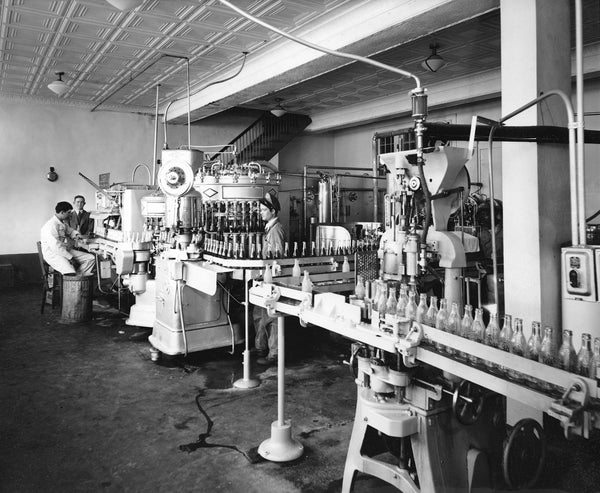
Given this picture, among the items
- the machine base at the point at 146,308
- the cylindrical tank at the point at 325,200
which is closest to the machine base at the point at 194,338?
the machine base at the point at 146,308

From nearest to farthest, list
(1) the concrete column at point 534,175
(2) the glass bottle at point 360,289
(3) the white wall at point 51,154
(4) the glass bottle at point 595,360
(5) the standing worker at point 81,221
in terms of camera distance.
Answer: (4) the glass bottle at point 595,360 < (2) the glass bottle at point 360,289 < (1) the concrete column at point 534,175 < (5) the standing worker at point 81,221 < (3) the white wall at point 51,154

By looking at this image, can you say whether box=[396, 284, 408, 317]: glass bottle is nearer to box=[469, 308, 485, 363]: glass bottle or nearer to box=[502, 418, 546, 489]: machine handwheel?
box=[469, 308, 485, 363]: glass bottle

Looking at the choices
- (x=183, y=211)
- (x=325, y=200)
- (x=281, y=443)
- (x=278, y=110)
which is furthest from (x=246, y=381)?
(x=278, y=110)

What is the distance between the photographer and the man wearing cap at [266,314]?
4.75 m

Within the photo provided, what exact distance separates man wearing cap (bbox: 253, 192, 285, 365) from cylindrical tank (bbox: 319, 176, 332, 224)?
15.3ft

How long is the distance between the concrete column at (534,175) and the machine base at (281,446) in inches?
63.2

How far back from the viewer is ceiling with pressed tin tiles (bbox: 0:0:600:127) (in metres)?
5.70

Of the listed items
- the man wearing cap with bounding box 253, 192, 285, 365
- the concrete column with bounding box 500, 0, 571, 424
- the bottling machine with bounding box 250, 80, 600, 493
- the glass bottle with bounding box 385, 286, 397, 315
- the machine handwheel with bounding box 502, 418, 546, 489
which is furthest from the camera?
the man wearing cap with bounding box 253, 192, 285, 365

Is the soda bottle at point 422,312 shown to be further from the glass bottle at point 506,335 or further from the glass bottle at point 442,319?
the glass bottle at point 506,335

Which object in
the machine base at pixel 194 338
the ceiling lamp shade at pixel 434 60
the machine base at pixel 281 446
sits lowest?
the machine base at pixel 281 446

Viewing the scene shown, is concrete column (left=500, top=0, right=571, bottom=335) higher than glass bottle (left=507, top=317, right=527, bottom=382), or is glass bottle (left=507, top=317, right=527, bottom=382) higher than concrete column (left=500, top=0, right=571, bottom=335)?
concrete column (left=500, top=0, right=571, bottom=335)

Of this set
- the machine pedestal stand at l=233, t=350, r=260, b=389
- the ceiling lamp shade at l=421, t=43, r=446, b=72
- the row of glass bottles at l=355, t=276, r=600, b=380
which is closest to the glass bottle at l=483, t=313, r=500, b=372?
the row of glass bottles at l=355, t=276, r=600, b=380

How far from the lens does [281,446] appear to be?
9.75 ft

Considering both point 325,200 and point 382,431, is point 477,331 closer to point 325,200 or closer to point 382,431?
point 382,431
